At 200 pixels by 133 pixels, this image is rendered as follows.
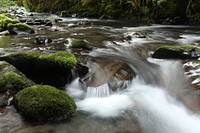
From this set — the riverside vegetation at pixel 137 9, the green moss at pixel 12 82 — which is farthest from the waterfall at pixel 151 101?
the riverside vegetation at pixel 137 9

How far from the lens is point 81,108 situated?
481 centimetres

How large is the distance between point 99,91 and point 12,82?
1.80 meters

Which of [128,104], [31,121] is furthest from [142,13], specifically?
[31,121]

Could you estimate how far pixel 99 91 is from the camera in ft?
17.8

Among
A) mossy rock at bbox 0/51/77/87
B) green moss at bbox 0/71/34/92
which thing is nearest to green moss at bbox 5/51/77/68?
mossy rock at bbox 0/51/77/87

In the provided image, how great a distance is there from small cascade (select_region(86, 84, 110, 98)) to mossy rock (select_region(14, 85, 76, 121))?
0.94 m

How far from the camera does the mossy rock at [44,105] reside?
410cm

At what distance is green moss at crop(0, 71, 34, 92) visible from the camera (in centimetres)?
497

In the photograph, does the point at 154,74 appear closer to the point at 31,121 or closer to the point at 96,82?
the point at 96,82

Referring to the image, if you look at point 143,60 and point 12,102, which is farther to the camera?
point 143,60

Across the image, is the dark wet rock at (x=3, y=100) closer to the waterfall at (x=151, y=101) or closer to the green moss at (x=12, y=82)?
the green moss at (x=12, y=82)

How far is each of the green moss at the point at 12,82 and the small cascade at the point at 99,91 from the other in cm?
126

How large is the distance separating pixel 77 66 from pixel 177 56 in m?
2.95

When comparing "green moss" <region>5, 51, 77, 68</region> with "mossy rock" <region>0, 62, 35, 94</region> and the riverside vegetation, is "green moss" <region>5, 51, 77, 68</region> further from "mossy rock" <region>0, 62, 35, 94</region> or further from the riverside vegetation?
the riverside vegetation
